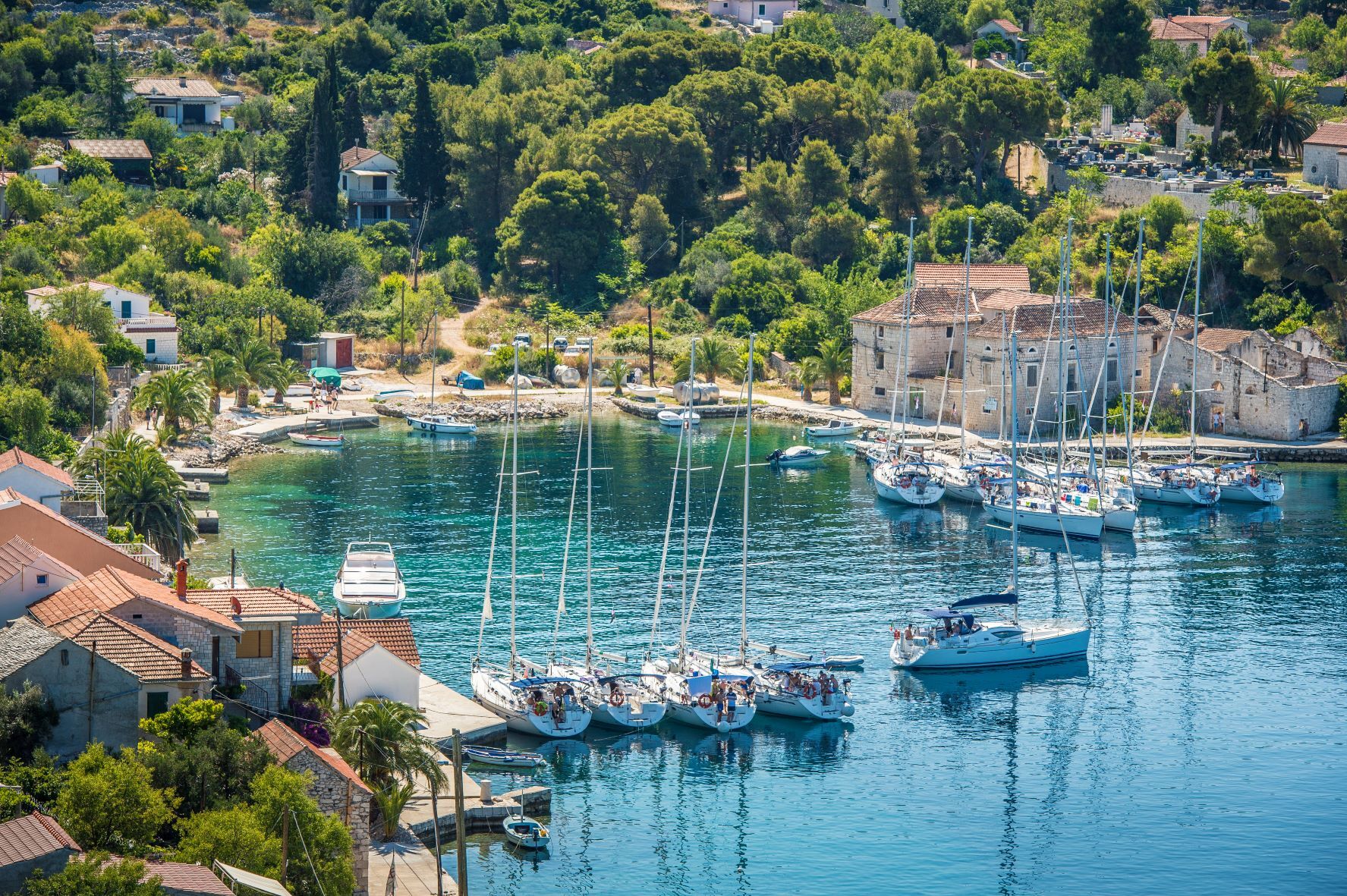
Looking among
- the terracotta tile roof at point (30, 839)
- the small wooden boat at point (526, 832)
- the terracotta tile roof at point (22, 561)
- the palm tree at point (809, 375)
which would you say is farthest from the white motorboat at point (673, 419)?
the terracotta tile roof at point (30, 839)

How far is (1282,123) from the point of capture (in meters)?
122

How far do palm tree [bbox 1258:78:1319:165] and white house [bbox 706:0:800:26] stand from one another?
201 ft

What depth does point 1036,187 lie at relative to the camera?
422 feet

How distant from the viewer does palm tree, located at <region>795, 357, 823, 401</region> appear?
358ft

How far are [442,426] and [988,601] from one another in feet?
143

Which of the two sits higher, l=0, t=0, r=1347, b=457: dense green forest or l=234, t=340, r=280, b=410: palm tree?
l=0, t=0, r=1347, b=457: dense green forest

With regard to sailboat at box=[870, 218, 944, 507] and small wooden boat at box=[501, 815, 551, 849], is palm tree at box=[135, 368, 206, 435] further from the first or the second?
small wooden boat at box=[501, 815, 551, 849]

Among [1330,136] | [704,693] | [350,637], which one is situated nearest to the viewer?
[350,637]

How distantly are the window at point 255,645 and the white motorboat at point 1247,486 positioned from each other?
52194 millimetres

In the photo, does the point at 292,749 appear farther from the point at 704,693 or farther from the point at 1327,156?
the point at 1327,156

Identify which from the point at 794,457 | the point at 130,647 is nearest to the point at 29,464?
the point at 130,647

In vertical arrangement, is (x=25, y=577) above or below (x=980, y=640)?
above

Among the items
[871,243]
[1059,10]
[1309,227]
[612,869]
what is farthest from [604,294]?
[612,869]

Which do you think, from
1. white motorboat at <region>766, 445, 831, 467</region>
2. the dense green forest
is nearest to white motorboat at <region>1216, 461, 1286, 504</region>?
white motorboat at <region>766, 445, 831, 467</region>
